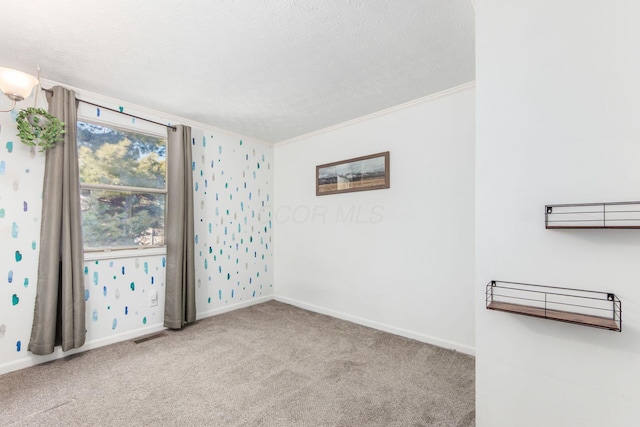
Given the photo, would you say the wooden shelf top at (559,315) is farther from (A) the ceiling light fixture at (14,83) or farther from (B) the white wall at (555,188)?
(A) the ceiling light fixture at (14,83)

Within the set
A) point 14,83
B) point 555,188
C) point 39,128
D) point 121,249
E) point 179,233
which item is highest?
point 14,83

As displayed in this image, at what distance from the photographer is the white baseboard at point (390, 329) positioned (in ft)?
8.34

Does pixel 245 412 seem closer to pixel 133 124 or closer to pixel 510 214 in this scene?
pixel 510 214

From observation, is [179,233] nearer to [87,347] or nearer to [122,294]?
[122,294]

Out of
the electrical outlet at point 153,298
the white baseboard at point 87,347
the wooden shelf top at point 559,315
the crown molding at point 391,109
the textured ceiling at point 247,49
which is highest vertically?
the textured ceiling at point 247,49

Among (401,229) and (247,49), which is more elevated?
(247,49)

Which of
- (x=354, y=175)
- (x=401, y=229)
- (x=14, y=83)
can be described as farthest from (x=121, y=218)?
(x=401, y=229)

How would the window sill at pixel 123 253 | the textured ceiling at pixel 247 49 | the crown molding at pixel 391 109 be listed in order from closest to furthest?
the textured ceiling at pixel 247 49
the crown molding at pixel 391 109
the window sill at pixel 123 253

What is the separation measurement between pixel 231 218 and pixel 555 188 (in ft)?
11.2

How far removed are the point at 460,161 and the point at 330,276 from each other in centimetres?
203

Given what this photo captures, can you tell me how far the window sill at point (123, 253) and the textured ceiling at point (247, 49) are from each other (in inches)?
60.4

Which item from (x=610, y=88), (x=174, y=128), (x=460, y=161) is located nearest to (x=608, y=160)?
(x=610, y=88)

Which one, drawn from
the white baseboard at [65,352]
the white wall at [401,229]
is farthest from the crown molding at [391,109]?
the white baseboard at [65,352]

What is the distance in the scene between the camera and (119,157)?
2869 mm
